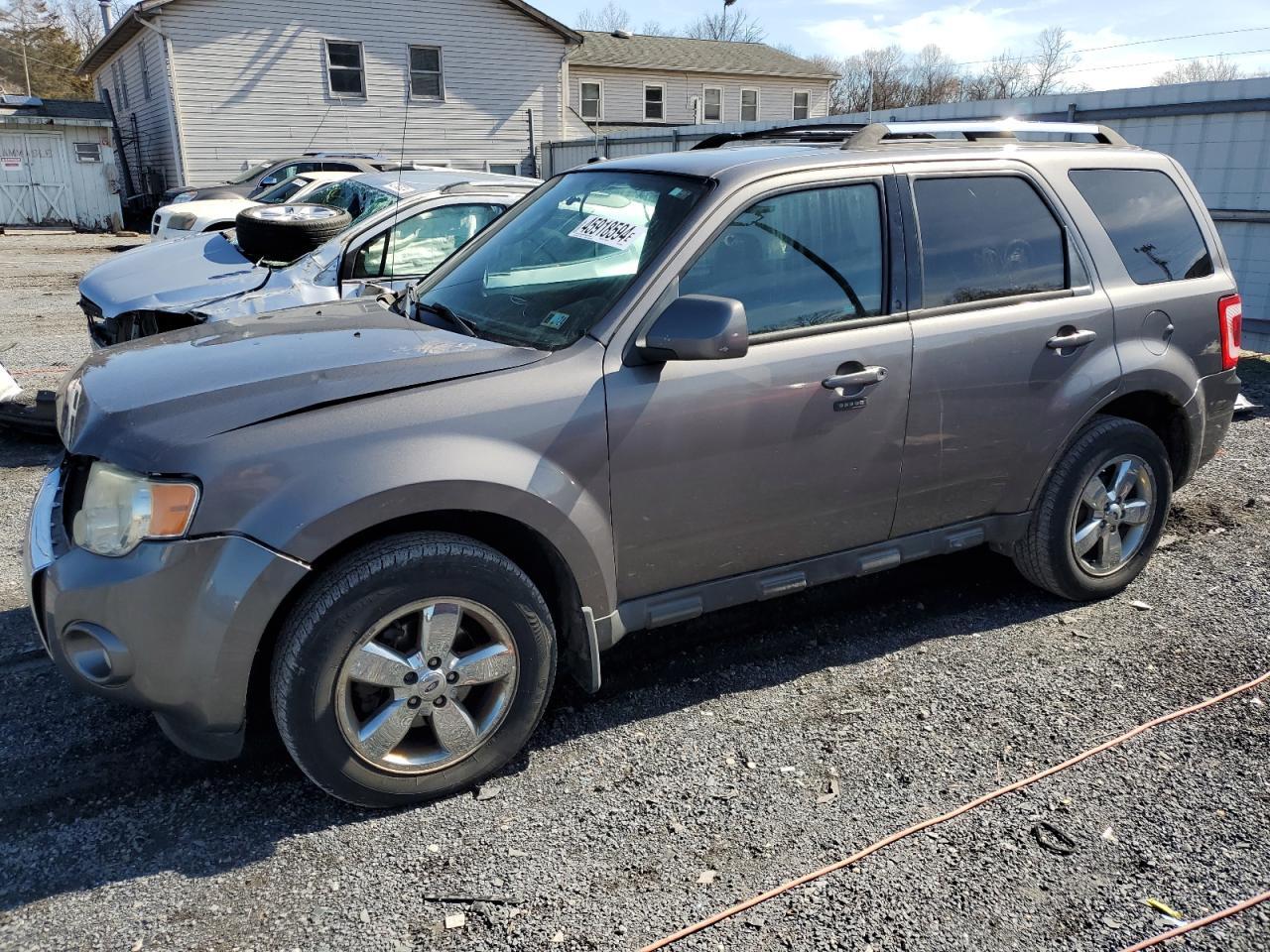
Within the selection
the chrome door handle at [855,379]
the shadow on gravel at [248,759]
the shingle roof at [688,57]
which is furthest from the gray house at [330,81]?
the chrome door handle at [855,379]

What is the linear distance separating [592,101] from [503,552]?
35.3 m

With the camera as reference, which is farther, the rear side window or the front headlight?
the rear side window

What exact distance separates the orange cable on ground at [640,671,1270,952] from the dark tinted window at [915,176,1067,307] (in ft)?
5.40

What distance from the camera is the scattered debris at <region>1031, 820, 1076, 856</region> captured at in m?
2.79

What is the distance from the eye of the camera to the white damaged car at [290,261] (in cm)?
643

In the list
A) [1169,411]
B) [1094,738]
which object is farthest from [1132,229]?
[1094,738]

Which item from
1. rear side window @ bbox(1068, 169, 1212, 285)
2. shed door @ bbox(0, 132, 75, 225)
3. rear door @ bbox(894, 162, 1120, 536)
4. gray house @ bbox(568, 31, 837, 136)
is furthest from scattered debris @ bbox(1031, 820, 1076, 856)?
gray house @ bbox(568, 31, 837, 136)

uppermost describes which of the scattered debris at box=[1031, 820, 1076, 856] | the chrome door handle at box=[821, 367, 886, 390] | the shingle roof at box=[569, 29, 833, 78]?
the shingle roof at box=[569, 29, 833, 78]

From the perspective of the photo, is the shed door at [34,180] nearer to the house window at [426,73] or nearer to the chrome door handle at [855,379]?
the house window at [426,73]

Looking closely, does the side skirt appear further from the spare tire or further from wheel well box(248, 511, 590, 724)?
the spare tire

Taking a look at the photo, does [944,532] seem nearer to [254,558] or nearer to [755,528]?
[755,528]

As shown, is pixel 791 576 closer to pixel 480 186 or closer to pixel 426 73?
pixel 480 186

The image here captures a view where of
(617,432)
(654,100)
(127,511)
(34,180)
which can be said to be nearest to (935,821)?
(617,432)

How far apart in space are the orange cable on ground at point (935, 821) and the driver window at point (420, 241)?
194 inches
